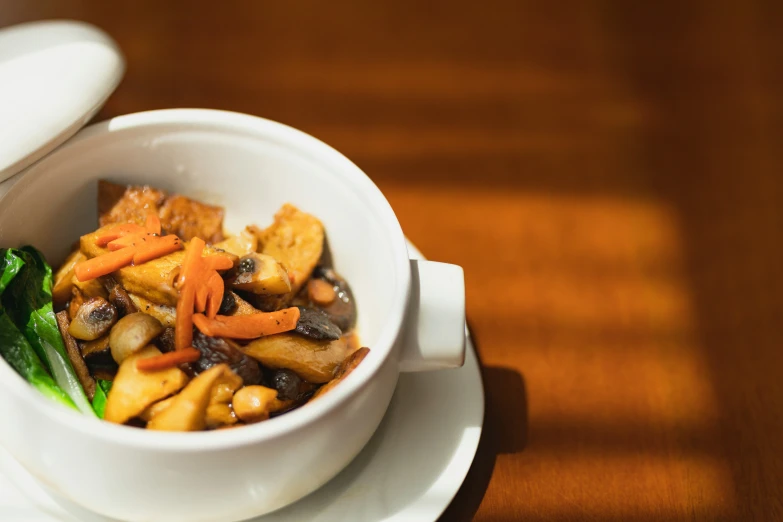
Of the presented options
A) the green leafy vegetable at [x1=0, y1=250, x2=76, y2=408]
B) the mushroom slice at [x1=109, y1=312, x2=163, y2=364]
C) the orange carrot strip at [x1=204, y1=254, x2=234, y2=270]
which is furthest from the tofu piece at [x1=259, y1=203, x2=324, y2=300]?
the green leafy vegetable at [x1=0, y1=250, x2=76, y2=408]

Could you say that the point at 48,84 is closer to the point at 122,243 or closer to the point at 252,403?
the point at 122,243

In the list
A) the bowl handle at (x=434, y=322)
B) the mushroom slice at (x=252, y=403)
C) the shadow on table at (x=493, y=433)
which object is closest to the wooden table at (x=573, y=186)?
the shadow on table at (x=493, y=433)

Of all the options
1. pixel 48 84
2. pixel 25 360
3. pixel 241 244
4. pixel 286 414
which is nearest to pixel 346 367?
pixel 286 414

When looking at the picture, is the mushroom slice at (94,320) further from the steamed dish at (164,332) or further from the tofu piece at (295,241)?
the tofu piece at (295,241)

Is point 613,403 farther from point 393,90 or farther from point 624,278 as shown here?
point 393,90

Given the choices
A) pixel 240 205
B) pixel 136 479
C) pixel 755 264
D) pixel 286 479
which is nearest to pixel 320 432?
pixel 286 479
